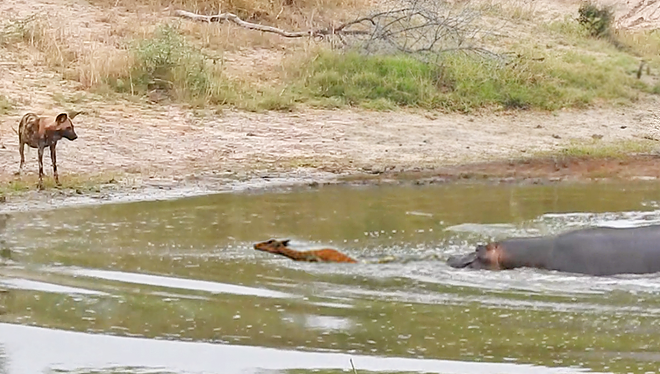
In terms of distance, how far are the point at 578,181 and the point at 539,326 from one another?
6.77m

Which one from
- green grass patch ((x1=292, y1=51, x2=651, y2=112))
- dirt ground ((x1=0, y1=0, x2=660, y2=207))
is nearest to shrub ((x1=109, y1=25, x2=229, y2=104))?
dirt ground ((x1=0, y1=0, x2=660, y2=207))

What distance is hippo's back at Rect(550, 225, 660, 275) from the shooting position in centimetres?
848

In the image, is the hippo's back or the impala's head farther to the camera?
the impala's head

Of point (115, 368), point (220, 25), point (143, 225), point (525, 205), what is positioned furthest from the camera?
point (220, 25)

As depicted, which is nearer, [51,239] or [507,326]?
[507,326]

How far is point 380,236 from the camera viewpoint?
9891 mm

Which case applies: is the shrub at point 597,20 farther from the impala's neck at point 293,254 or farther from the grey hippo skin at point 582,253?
the impala's neck at point 293,254

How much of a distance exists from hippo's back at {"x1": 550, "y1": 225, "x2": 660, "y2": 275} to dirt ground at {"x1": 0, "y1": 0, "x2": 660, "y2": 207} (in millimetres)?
4625

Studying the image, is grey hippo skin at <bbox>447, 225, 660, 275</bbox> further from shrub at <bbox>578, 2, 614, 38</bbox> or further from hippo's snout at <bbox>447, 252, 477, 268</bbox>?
shrub at <bbox>578, 2, 614, 38</bbox>

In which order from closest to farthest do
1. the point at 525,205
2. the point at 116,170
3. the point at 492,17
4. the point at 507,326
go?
the point at 507,326 → the point at 525,205 → the point at 116,170 → the point at 492,17

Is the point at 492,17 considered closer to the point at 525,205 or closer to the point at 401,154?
the point at 401,154

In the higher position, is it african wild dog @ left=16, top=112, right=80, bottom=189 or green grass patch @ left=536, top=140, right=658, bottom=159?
african wild dog @ left=16, top=112, right=80, bottom=189

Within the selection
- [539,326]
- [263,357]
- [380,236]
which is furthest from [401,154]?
[263,357]

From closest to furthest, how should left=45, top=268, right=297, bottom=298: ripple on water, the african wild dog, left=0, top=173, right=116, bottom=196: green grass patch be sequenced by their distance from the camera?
left=45, top=268, right=297, bottom=298: ripple on water < left=0, top=173, right=116, bottom=196: green grass patch < the african wild dog
